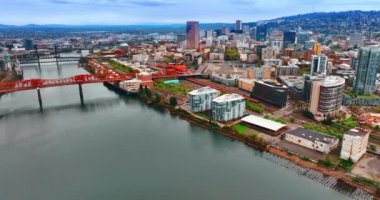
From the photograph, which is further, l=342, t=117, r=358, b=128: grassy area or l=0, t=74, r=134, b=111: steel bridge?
l=0, t=74, r=134, b=111: steel bridge

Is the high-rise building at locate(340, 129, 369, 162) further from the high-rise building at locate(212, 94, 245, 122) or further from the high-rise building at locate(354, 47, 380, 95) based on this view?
the high-rise building at locate(354, 47, 380, 95)

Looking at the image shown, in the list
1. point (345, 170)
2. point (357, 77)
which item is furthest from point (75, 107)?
point (357, 77)

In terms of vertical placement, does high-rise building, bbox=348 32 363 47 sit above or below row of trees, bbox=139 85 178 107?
above

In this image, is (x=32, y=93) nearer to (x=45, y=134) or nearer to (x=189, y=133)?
(x=45, y=134)

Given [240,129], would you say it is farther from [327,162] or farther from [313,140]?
[327,162]

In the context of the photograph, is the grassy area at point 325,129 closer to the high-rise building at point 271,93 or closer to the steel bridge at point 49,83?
the high-rise building at point 271,93

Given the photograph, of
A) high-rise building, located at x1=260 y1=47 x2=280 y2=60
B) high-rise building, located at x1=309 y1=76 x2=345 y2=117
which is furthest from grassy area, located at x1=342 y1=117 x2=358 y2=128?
high-rise building, located at x1=260 y1=47 x2=280 y2=60

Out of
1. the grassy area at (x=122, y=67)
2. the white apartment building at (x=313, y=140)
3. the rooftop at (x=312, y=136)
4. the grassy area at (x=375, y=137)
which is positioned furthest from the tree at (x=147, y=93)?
the grassy area at (x=375, y=137)
